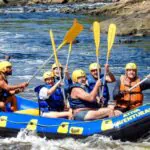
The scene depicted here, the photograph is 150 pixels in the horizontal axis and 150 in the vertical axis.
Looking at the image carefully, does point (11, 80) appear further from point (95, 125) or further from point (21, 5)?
point (21, 5)

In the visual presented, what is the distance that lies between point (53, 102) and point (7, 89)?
3.20 feet

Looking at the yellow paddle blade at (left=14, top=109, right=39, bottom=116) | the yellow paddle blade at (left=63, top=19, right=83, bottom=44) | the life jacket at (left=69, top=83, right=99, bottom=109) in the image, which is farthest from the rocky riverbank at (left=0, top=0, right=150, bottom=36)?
the life jacket at (left=69, top=83, right=99, bottom=109)

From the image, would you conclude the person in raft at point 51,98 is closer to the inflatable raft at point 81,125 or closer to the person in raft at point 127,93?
the inflatable raft at point 81,125

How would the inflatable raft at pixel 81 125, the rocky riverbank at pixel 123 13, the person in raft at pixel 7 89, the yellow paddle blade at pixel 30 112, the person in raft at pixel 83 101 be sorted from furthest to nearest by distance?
the rocky riverbank at pixel 123 13
the yellow paddle blade at pixel 30 112
the person in raft at pixel 7 89
the person in raft at pixel 83 101
the inflatable raft at pixel 81 125

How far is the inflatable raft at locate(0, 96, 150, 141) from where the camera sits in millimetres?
10586

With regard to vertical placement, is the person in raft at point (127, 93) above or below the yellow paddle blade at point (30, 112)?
above

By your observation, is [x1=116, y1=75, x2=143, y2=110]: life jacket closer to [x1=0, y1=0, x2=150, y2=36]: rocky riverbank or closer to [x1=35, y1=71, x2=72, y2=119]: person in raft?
[x1=35, y1=71, x2=72, y2=119]: person in raft

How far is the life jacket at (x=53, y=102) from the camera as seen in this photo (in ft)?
37.6

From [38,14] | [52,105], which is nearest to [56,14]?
[38,14]

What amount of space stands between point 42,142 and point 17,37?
67.3 feet

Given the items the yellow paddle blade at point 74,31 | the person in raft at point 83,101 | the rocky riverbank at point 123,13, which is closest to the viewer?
the person in raft at point 83,101

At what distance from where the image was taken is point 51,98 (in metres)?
11.5

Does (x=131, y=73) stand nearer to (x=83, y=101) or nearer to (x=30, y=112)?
(x=83, y=101)

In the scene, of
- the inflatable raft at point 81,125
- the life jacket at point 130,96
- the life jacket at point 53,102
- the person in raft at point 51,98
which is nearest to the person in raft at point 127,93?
the life jacket at point 130,96
